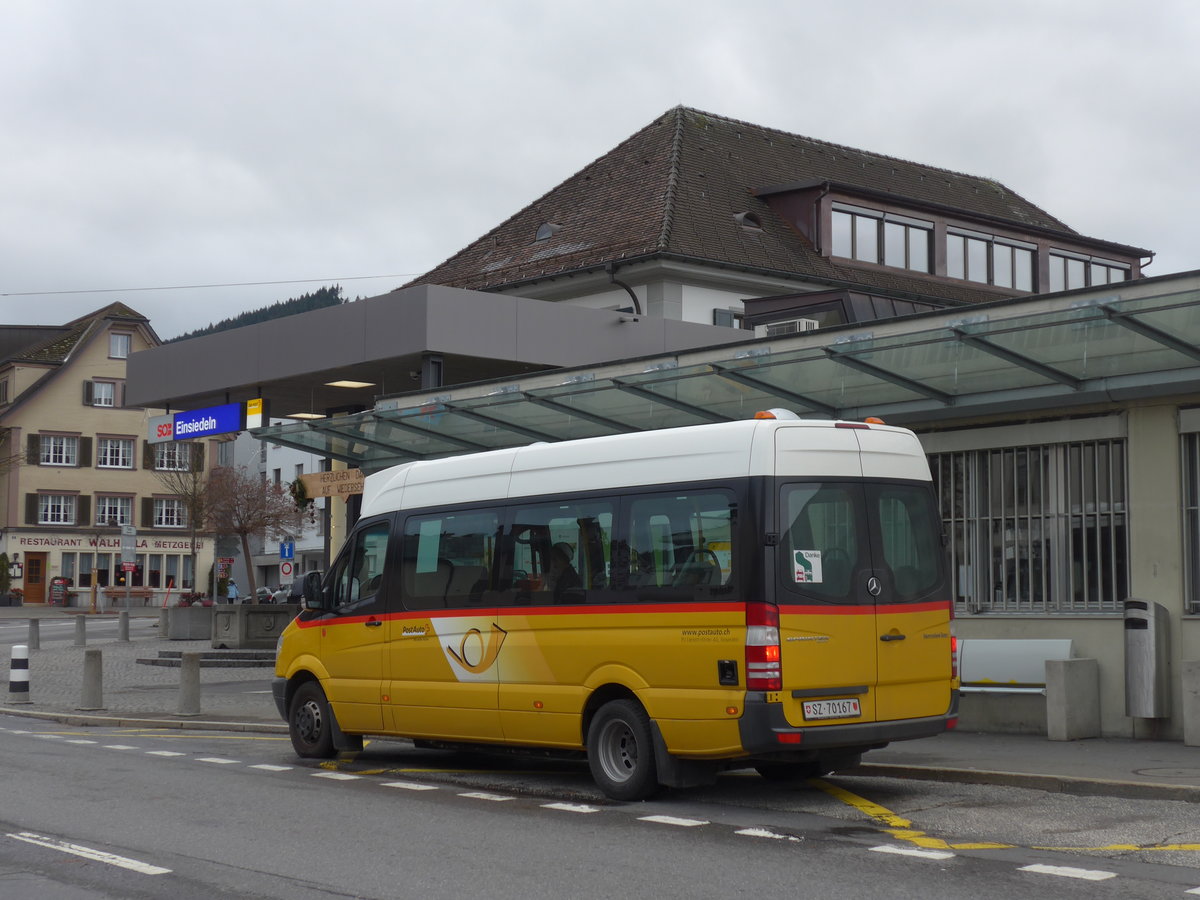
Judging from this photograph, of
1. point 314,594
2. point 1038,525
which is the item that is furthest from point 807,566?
point 1038,525

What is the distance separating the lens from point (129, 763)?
1438 centimetres

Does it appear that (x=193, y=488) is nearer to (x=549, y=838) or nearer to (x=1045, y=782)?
(x=1045, y=782)

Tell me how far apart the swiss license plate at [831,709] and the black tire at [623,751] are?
1.24 m

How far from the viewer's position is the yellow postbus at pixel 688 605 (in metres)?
10.7

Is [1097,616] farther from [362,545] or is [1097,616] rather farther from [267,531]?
[267,531]

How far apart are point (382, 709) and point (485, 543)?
6.33 ft

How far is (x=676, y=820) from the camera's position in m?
10.4

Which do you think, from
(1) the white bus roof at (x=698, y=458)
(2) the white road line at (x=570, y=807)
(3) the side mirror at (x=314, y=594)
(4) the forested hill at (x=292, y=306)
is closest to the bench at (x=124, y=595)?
(4) the forested hill at (x=292, y=306)

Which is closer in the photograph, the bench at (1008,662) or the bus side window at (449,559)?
the bus side window at (449,559)

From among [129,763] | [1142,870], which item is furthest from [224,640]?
[1142,870]

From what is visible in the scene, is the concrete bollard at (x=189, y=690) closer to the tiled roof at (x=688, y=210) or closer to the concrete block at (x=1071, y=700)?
the concrete block at (x=1071, y=700)

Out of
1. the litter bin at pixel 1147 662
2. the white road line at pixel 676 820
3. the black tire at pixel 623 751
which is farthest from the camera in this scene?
the litter bin at pixel 1147 662

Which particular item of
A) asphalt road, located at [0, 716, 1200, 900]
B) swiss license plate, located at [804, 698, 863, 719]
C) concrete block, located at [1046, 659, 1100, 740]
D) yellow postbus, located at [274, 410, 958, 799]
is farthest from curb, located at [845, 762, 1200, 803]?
concrete block, located at [1046, 659, 1100, 740]

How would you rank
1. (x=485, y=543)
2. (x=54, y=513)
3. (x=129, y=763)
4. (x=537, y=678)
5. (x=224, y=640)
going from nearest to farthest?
1. (x=537, y=678)
2. (x=485, y=543)
3. (x=129, y=763)
4. (x=224, y=640)
5. (x=54, y=513)
